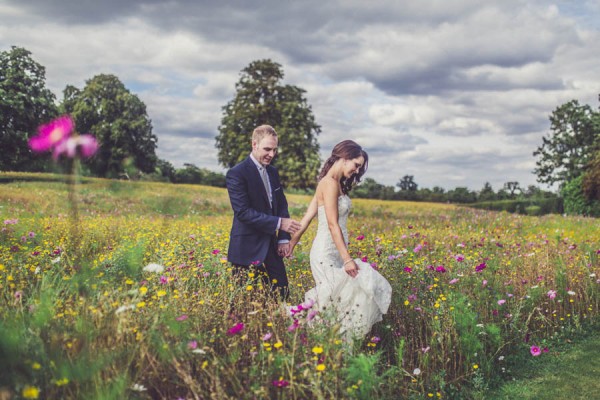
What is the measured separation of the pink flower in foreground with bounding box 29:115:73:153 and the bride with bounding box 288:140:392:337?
3222 millimetres

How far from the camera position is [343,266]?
5160 millimetres

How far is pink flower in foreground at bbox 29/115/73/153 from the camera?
5.91 feet

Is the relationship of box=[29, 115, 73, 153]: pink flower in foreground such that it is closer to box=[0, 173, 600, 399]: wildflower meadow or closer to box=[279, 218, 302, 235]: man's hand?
box=[0, 173, 600, 399]: wildflower meadow

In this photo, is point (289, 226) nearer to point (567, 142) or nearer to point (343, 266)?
point (343, 266)

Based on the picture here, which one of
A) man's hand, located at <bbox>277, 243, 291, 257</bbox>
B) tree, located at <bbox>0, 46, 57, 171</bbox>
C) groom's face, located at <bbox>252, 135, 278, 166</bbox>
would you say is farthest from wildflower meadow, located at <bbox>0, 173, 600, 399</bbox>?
tree, located at <bbox>0, 46, 57, 171</bbox>

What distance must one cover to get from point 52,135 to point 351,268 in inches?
133

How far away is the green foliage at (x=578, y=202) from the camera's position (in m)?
28.2

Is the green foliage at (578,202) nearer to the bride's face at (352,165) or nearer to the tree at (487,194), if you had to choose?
the tree at (487,194)

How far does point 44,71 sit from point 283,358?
28.3 m

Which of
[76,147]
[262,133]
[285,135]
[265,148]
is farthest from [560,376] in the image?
[285,135]

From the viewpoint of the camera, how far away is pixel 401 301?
6.15m

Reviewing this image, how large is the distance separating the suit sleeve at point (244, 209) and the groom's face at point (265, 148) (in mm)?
330

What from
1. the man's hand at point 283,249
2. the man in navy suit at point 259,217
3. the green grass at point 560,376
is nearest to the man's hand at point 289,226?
the man in navy suit at point 259,217

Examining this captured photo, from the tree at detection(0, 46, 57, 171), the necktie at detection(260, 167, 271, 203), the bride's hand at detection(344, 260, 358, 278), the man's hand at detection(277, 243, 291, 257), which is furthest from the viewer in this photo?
the tree at detection(0, 46, 57, 171)
